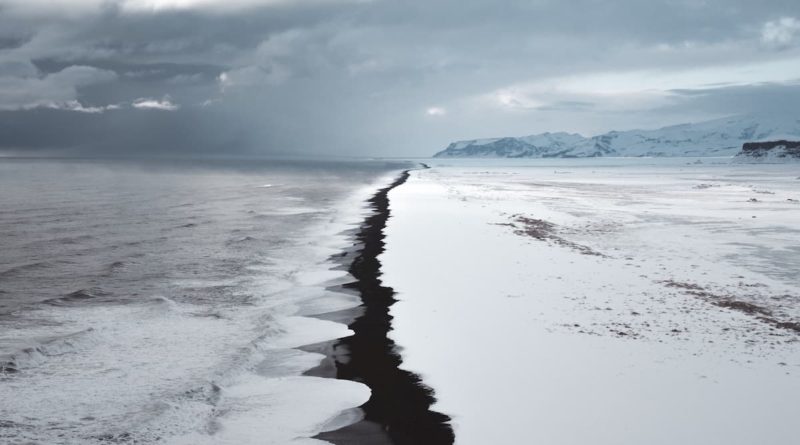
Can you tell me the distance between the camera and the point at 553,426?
758 cm

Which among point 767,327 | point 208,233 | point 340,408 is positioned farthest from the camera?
point 208,233

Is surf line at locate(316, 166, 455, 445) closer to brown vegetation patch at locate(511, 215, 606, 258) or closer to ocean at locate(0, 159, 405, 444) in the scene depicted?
ocean at locate(0, 159, 405, 444)

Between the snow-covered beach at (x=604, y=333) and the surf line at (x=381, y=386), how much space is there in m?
0.27

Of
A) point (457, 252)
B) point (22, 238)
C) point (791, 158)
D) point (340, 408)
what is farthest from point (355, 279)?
point (791, 158)

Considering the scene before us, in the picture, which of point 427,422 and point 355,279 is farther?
point 355,279

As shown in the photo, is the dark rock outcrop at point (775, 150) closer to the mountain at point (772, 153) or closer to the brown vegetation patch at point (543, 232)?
the mountain at point (772, 153)

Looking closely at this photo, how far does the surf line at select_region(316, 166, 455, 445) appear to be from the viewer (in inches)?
294

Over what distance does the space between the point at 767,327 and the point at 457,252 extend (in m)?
10.8

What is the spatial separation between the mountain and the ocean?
18576cm

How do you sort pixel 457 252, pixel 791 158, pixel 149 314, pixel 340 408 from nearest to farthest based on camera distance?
1. pixel 340 408
2. pixel 149 314
3. pixel 457 252
4. pixel 791 158

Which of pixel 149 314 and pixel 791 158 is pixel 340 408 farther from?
pixel 791 158

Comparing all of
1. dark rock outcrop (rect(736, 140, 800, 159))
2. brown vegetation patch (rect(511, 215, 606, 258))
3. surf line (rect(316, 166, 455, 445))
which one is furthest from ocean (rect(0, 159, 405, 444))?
dark rock outcrop (rect(736, 140, 800, 159))

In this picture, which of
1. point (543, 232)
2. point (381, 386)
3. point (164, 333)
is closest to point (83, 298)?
point (164, 333)

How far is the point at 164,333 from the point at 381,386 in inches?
203
